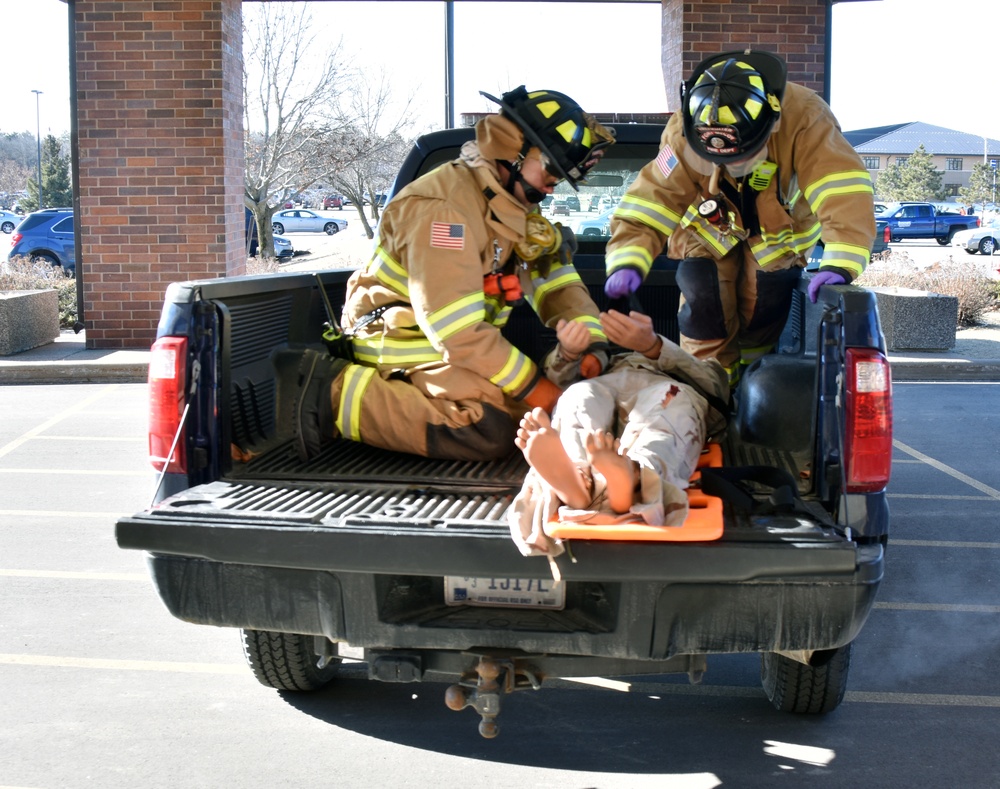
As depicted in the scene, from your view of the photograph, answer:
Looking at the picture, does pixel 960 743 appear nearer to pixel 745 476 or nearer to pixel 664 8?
pixel 745 476

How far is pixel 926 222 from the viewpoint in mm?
50844

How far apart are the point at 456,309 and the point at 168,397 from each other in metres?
0.96

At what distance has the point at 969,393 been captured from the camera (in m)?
11.1

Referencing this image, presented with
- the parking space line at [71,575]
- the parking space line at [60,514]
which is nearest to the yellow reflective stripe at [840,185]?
the parking space line at [71,575]

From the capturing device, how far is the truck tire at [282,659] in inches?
156

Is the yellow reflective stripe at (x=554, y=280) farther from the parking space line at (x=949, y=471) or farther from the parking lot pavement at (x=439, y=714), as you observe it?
the parking space line at (x=949, y=471)

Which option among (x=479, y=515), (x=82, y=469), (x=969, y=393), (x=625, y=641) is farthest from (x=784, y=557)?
(x=969, y=393)

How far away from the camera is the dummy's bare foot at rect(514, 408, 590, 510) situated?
9.86 ft

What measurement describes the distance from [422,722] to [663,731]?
2.67 feet

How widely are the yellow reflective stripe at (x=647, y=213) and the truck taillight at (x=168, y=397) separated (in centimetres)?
196

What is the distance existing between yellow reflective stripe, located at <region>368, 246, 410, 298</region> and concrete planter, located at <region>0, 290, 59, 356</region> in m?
9.82

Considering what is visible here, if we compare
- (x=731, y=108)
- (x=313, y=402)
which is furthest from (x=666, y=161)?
(x=313, y=402)

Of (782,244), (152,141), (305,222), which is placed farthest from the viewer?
(305,222)

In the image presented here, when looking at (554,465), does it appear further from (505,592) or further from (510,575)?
(505,592)
